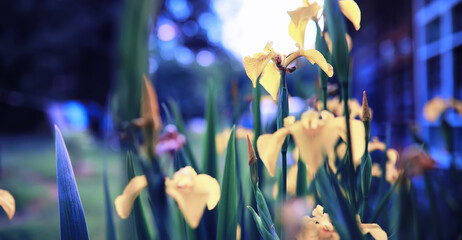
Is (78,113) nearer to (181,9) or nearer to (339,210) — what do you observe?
(181,9)

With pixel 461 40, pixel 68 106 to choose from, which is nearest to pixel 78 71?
pixel 68 106

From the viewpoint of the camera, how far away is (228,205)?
521 millimetres

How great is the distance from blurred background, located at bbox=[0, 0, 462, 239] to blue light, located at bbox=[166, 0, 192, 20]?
4 centimetres

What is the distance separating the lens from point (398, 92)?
459cm

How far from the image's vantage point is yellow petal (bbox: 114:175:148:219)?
0.44m

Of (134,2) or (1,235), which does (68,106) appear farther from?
(134,2)

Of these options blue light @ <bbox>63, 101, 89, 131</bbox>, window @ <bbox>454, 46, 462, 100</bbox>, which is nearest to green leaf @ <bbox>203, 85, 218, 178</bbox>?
window @ <bbox>454, 46, 462, 100</bbox>

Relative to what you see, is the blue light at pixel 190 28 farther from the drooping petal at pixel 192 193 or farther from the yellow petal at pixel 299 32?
the drooping petal at pixel 192 193

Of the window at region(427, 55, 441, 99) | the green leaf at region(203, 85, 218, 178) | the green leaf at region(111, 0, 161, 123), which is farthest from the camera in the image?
the window at region(427, 55, 441, 99)

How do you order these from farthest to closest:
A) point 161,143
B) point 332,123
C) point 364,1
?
point 364,1, point 161,143, point 332,123

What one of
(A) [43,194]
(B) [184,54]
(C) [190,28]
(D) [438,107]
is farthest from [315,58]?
(B) [184,54]

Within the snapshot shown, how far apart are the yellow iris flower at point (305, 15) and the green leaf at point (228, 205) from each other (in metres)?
0.20

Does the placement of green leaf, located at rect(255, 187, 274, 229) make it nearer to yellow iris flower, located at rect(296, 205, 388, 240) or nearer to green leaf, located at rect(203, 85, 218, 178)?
yellow iris flower, located at rect(296, 205, 388, 240)

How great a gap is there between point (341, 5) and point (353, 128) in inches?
7.5
